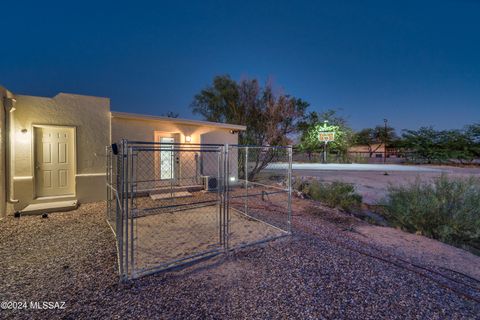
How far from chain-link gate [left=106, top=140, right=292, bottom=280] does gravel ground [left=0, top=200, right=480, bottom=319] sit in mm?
360

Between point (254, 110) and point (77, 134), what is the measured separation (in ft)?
31.4

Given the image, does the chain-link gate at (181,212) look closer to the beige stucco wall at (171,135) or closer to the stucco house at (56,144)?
the beige stucco wall at (171,135)

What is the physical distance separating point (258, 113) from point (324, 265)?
37.0 ft

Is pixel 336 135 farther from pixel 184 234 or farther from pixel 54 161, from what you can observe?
pixel 54 161

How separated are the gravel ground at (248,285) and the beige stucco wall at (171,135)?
3737 millimetres

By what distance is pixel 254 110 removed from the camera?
45.1ft


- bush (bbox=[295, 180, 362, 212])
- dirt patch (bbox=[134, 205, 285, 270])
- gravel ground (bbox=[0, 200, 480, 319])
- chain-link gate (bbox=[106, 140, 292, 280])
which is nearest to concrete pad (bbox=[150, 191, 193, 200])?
chain-link gate (bbox=[106, 140, 292, 280])

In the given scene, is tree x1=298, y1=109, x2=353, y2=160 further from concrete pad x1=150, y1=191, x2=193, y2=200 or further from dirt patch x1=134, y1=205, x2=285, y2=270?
dirt patch x1=134, y1=205, x2=285, y2=270

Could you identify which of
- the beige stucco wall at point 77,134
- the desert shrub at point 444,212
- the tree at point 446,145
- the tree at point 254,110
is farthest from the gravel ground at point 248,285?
the tree at point 446,145

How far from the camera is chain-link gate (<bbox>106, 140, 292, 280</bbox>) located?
9.30 ft

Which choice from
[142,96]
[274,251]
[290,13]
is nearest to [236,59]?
[290,13]

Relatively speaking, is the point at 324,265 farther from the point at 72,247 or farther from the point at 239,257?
the point at 72,247

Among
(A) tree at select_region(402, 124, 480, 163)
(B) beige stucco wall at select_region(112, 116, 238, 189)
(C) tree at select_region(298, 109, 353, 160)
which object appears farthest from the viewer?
(A) tree at select_region(402, 124, 480, 163)

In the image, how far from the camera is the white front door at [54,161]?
6.04 metres
